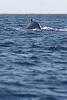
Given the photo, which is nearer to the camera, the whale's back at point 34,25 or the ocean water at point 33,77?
the ocean water at point 33,77

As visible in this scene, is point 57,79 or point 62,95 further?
point 57,79

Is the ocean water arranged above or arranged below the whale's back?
below

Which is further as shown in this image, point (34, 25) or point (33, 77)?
point (34, 25)

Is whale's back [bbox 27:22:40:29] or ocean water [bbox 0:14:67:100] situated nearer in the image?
ocean water [bbox 0:14:67:100]

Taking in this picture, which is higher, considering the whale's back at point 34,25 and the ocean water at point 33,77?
the whale's back at point 34,25

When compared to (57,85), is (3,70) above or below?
above

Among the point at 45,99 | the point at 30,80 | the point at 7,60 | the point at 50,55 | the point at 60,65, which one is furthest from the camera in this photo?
the point at 50,55

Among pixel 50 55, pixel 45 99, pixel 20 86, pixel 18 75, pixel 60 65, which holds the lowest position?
pixel 45 99

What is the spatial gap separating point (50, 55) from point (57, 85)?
9.83 metres

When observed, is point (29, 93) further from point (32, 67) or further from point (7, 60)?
point (7, 60)

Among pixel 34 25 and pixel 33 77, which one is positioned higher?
pixel 34 25

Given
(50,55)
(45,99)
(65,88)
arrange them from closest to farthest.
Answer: (45,99), (65,88), (50,55)

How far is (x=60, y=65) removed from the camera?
2198cm

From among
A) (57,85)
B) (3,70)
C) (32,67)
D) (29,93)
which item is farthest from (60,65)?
(29,93)
